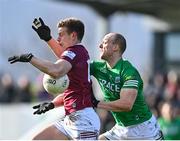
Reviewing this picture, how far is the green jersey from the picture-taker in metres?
9.12

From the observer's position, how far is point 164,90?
19.0m

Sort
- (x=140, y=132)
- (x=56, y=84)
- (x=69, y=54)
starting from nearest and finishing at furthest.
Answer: (x=69, y=54) < (x=56, y=84) < (x=140, y=132)

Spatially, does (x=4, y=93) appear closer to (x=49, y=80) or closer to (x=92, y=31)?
(x=49, y=80)

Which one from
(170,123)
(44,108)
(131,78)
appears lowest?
(170,123)

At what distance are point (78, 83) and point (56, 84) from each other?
0.25m

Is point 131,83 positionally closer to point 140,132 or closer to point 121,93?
point 121,93

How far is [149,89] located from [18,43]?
Result: 3966 cm

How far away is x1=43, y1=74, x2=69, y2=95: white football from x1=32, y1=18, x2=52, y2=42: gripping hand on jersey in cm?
45

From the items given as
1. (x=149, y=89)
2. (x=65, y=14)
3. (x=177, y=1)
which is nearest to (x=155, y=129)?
(x=149, y=89)

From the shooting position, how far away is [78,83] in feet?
28.9

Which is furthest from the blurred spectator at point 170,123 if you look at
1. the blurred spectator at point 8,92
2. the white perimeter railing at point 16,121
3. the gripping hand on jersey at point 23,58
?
the blurred spectator at point 8,92

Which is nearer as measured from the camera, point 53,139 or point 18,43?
point 53,139

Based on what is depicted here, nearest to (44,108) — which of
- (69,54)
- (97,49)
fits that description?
(69,54)

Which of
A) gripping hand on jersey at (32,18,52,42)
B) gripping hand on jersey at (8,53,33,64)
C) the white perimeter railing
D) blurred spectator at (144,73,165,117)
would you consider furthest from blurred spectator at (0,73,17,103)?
gripping hand on jersey at (8,53,33,64)
